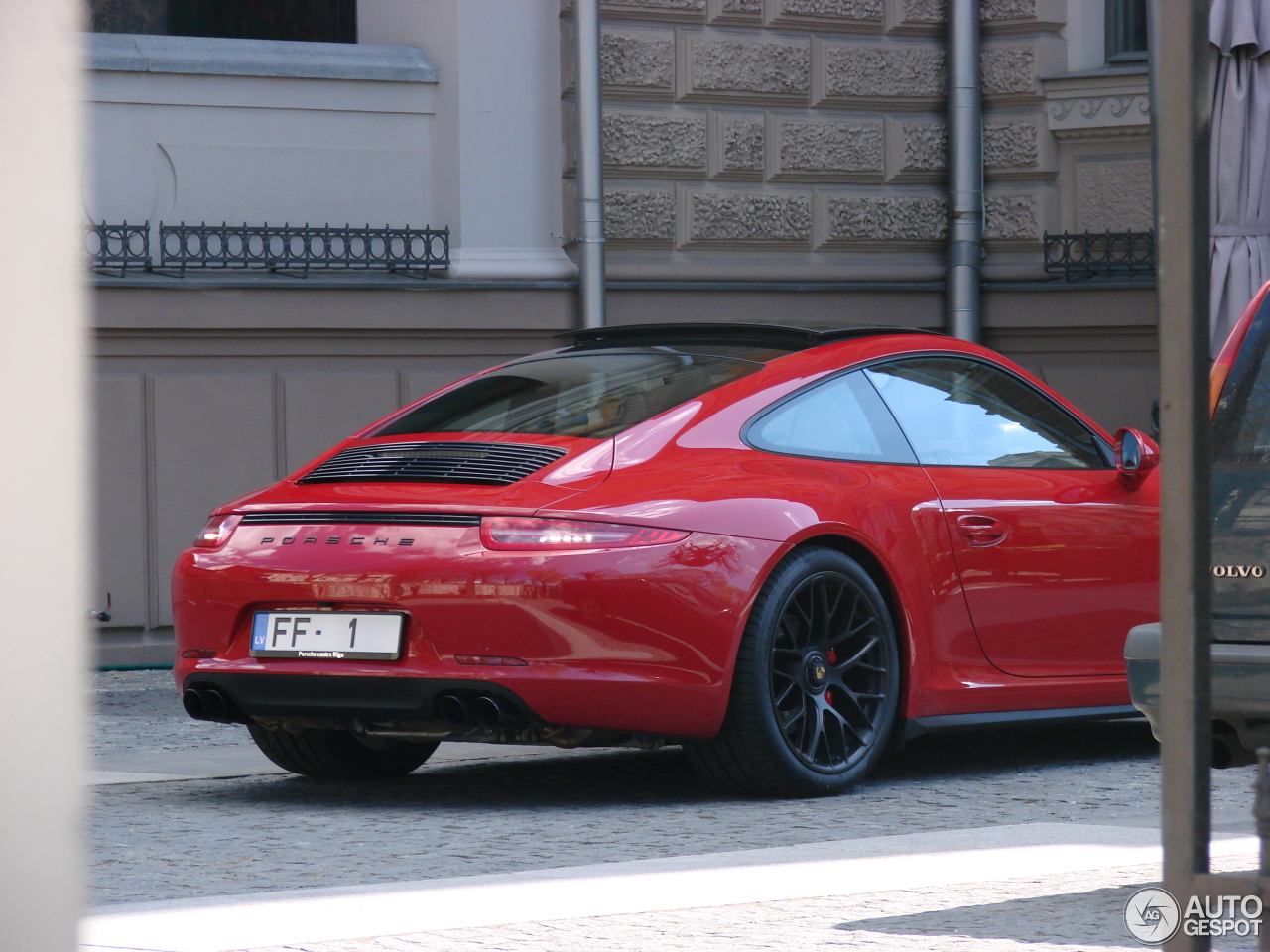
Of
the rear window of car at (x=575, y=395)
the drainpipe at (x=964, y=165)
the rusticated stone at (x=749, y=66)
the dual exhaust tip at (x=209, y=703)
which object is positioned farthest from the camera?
the drainpipe at (x=964, y=165)

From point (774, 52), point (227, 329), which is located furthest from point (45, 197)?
point (774, 52)

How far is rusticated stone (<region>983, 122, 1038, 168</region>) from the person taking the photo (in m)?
12.7

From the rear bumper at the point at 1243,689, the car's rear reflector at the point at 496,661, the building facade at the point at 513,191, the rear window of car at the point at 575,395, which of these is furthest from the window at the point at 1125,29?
the rear bumper at the point at 1243,689

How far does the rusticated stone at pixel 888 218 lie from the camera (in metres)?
12.5

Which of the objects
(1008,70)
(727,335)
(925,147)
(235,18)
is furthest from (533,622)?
(1008,70)

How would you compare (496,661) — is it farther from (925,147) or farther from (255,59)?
(925,147)

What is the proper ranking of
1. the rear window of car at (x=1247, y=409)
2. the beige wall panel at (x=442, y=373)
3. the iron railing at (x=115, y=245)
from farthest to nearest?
the beige wall panel at (x=442, y=373)
the iron railing at (x=115, y=245)
the rear window of car at (x=1247, y=409)

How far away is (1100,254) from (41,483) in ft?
37.8

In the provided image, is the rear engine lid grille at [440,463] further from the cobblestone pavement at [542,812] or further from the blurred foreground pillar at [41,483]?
the blurred foreground pillar at [41,483]

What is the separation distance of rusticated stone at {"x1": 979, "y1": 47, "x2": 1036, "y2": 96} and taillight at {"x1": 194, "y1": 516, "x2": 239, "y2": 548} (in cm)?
786

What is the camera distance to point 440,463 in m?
5.91

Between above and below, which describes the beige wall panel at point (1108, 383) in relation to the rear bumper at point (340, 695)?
above

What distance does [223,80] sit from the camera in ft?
36.5

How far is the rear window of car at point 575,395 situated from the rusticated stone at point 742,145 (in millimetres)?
5690
